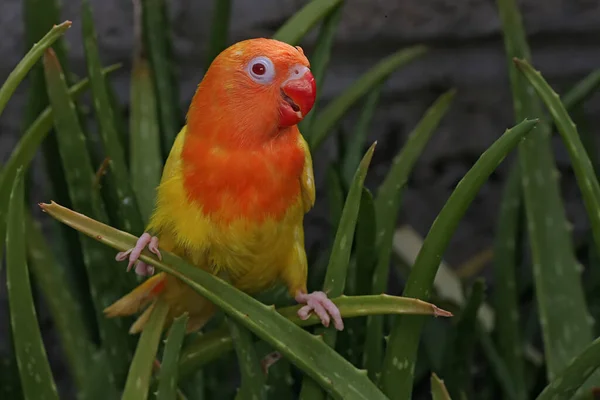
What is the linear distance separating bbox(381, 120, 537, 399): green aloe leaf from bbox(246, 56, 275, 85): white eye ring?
4.4 inches

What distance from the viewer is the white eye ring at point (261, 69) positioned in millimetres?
333

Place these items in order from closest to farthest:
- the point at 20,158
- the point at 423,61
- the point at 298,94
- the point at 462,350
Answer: the point at 298,94, the point at 20,158, the point at 462,350, the point at 423,61

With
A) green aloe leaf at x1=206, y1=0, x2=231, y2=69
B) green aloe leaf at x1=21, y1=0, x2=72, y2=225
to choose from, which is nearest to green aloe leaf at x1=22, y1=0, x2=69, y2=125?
green aloe leaf at x1=21, y1=0, x2=72, y2=225

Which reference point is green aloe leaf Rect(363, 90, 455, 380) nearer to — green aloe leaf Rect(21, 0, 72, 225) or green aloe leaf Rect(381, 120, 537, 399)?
green aloe leaf Rect(381, 120, 537, 399)

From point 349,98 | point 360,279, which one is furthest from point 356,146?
point 360,279

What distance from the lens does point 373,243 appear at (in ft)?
1.55

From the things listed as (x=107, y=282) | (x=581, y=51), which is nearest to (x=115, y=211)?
(x=107, y=282)

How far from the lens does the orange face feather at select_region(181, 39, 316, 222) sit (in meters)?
0.33

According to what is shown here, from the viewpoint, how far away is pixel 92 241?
48cm

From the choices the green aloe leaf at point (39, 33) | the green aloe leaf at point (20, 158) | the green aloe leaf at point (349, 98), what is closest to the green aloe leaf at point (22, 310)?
the green aloe leaf at point (20, 158)

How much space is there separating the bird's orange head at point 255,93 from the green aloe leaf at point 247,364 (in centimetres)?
10

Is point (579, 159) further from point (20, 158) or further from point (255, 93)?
point (20, 158)

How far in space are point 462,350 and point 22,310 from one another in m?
0.32

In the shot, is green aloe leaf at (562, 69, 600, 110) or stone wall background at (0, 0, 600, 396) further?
stone wall background at (0, 0, 600, 396)
